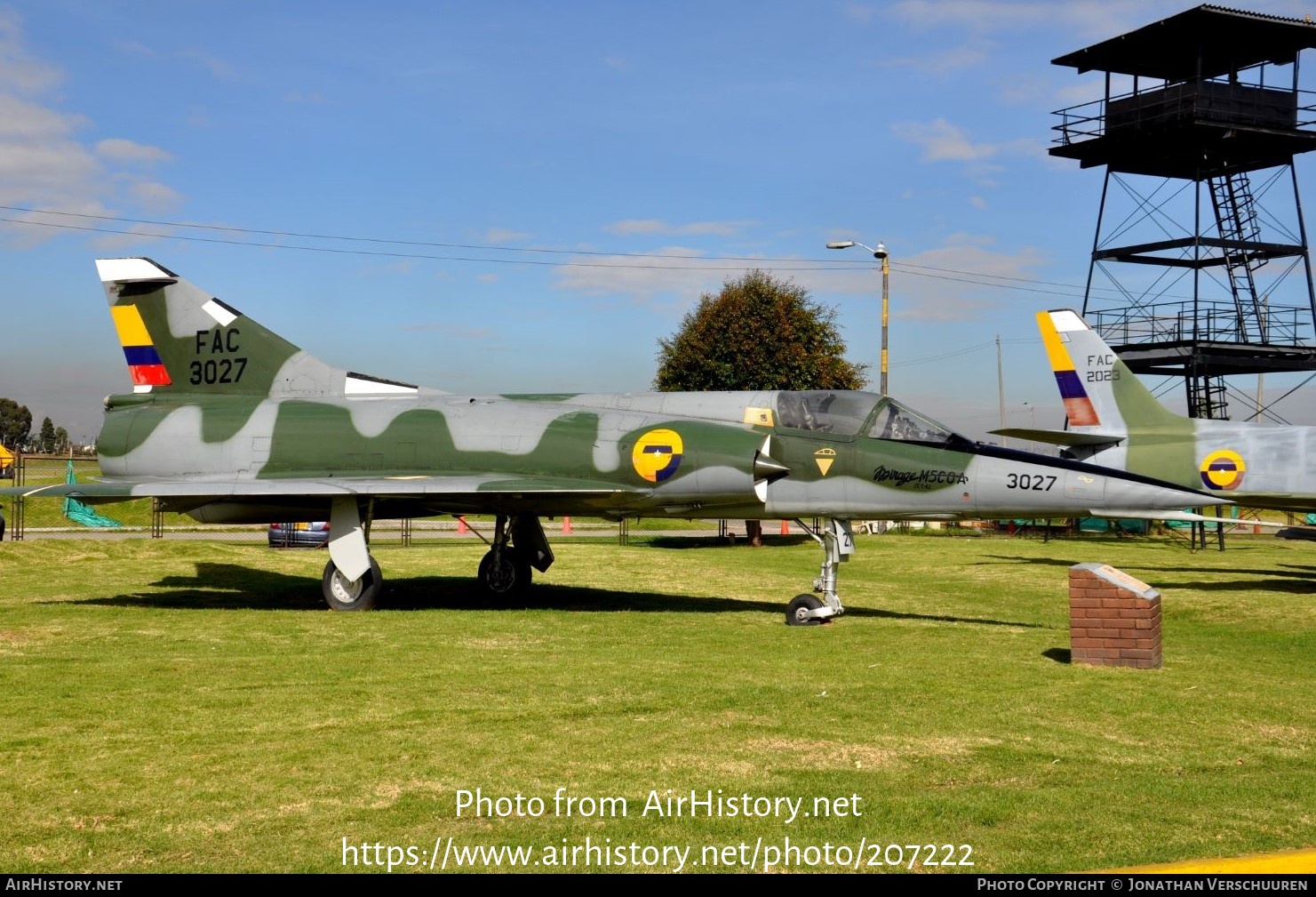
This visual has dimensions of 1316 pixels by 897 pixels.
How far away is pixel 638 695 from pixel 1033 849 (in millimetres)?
4760

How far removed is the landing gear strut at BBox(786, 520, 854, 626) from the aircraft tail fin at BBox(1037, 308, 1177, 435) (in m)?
15.5

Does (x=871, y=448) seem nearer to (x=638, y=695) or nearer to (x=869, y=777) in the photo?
(x=638, y=695)

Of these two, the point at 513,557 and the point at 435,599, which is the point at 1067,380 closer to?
the point at 513,557

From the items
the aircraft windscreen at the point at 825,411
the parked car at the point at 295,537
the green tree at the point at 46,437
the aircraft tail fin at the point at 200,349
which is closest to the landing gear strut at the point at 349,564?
the aircraft tail fin at the point at 200,349

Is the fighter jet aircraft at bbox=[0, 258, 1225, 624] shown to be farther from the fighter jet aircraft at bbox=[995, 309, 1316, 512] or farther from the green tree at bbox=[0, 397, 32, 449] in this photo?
the green tree at bbox=[0, 397, 32, 449]

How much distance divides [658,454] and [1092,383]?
55.4 ft

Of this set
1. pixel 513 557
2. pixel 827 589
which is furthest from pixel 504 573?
pixel 827 589

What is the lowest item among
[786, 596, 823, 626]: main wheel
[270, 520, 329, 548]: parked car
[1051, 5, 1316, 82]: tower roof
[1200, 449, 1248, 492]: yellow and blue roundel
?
[270, 520, 329, 548]: parked car

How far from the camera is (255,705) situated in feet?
31.5

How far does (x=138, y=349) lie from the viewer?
62.4ft

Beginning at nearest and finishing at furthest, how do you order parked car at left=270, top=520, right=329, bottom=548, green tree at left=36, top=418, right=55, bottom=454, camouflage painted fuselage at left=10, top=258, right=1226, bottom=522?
camouflage painted fuselage at left=10, top=258, right=1226, bottom=522 → parked car at left=270, top=520, right=329, bottom=548 → green tree at left=36, top=418, right=55, bottom=454

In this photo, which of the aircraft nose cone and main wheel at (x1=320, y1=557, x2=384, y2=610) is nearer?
the aircraft nose cone

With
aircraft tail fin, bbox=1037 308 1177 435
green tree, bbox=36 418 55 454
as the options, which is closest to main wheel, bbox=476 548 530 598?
aircraft tail fin, bbox=1037 308 1177 435

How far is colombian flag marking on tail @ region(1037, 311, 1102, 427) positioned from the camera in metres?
29.0
